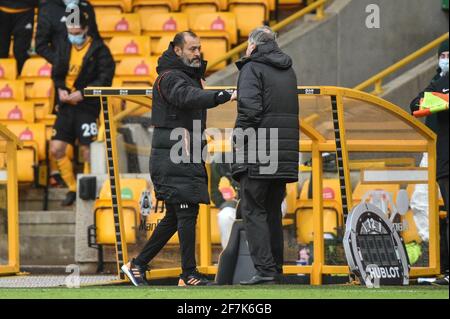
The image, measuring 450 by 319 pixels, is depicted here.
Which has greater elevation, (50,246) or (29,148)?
(29,148)

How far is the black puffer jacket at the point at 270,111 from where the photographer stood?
12617 mm

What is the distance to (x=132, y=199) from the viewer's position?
14.5 meters

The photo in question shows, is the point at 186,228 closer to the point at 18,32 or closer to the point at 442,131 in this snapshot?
the point at 442,131

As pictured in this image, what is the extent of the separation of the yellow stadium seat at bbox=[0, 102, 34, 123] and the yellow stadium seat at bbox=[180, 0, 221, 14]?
2497 millimetres

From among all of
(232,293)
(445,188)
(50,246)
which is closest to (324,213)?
(445,188)

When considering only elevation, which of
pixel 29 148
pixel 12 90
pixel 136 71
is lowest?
pixel 29 148

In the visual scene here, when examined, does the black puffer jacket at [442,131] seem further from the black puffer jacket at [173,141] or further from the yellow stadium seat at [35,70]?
the yellow stadium seat at [35,70]

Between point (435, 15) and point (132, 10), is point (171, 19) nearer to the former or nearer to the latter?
point (132, 10)

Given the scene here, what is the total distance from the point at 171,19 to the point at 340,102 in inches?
272

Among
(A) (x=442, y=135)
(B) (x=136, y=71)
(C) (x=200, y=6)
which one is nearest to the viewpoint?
(A) (x=442, y=135)

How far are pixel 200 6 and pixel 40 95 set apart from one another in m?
2.34

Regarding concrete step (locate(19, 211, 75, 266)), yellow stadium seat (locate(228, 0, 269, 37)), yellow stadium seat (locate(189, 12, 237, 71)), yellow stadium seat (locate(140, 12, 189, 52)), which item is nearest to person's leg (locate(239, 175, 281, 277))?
concrete step (locate(19, 211, 75, 266))

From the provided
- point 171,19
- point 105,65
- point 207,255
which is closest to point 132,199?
point 207,255

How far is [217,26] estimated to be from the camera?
64.6ft
